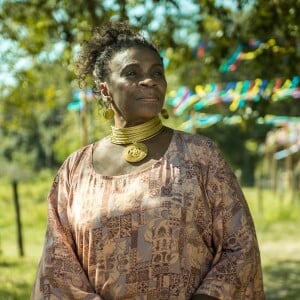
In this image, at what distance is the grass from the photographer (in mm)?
7398

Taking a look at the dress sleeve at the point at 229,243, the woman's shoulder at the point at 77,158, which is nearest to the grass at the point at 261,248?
the woman's shoulder at the point at 77,158

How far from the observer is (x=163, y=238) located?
2.26 metres

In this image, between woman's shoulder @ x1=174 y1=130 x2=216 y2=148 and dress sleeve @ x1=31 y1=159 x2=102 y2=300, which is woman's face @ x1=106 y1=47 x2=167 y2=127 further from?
dress sleeve @ x1=31 y1=159 x2=102 y2=300

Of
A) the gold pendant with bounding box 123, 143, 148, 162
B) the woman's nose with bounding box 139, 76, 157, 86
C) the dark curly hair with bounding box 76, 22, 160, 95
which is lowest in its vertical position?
the gold pendant with bounding box 123, 143, 148, 162

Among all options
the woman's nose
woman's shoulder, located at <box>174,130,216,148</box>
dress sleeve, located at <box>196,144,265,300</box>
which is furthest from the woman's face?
dress sleeve, located at <box>196,144,265,300</box>

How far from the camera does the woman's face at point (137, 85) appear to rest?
95.6 inches

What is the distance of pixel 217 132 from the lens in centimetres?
3050

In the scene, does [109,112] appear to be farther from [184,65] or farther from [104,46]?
[184,65]

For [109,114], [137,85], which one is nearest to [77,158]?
[109,114]

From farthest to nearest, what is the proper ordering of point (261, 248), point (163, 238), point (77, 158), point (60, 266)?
point (261, 248) < point (77, 158) < point (60, 266) < point (163, 238)

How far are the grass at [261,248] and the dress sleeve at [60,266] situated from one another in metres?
4.25

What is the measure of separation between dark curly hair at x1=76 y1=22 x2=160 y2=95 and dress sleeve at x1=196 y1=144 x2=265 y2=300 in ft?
1.85

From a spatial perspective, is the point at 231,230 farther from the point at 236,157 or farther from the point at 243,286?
the point at 236,157

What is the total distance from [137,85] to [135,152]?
0.80 feet
